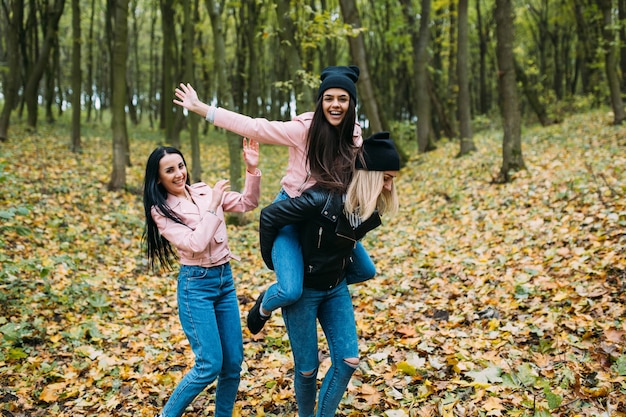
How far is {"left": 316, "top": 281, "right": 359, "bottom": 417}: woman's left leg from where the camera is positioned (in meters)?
3.16

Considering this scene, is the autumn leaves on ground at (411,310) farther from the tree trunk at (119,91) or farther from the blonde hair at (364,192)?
the blonde hair at (364,192)

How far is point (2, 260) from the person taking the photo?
5.71 metres

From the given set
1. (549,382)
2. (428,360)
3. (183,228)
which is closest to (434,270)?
(428,360)

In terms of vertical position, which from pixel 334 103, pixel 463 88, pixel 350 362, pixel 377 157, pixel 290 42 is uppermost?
pixel 290 42

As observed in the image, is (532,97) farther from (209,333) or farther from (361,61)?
(209,333)

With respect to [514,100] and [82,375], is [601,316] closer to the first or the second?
[82,375]

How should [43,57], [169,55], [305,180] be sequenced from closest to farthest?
[305,180]
[43,57]
[169,55]

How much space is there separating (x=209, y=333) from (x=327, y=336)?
80 centimetres

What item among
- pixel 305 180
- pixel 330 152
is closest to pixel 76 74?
pixel 305 180

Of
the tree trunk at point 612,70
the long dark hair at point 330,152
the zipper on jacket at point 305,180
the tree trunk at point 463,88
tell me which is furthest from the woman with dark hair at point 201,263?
the tree trunk at point 612,70

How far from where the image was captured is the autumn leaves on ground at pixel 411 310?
12.6 feet

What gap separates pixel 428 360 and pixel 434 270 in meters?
2.54

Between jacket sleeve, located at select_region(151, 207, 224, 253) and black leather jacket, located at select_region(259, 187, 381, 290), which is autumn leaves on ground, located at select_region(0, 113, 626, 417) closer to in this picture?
black leather jacket, located at select_region(259, 187, 381, 290)

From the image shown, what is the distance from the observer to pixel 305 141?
3088mm
